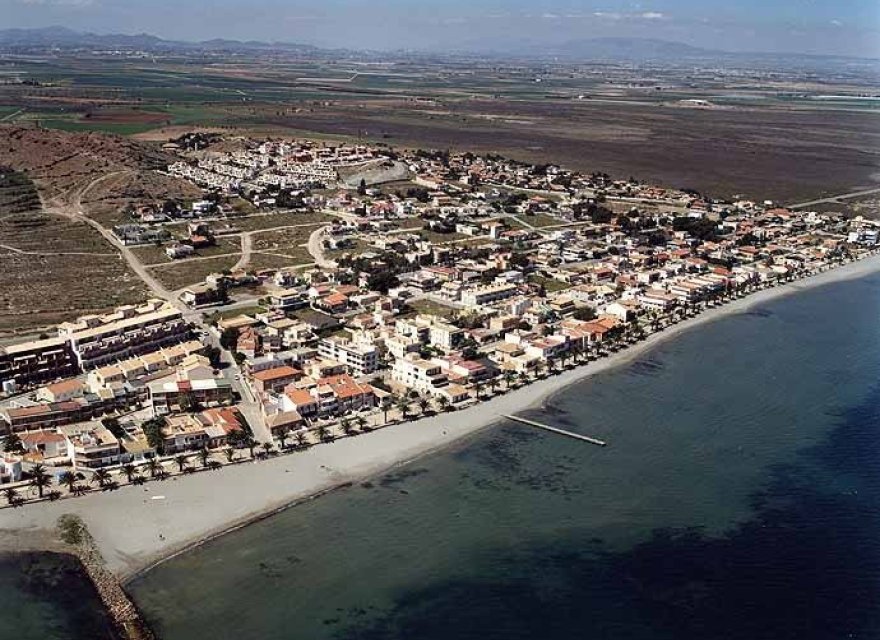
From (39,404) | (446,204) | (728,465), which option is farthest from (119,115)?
(728,465)

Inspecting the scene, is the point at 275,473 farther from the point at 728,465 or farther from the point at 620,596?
the point at 728,465

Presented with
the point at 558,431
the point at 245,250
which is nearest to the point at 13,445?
the point at 558,431

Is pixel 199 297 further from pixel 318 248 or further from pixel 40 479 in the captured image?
pixel 40 479

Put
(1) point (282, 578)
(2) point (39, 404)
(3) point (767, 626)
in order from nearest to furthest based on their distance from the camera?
(3) point (767, 626) → (1) point (282, 578) → (2) point (39, 404)

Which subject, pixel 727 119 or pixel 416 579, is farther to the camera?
pixel 727 119

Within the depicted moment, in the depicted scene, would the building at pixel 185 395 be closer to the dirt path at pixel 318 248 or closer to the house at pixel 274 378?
the house at pixel 274 378

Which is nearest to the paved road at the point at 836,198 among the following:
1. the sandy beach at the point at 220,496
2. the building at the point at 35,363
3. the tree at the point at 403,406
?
the sandy beach at the point at 220,496
